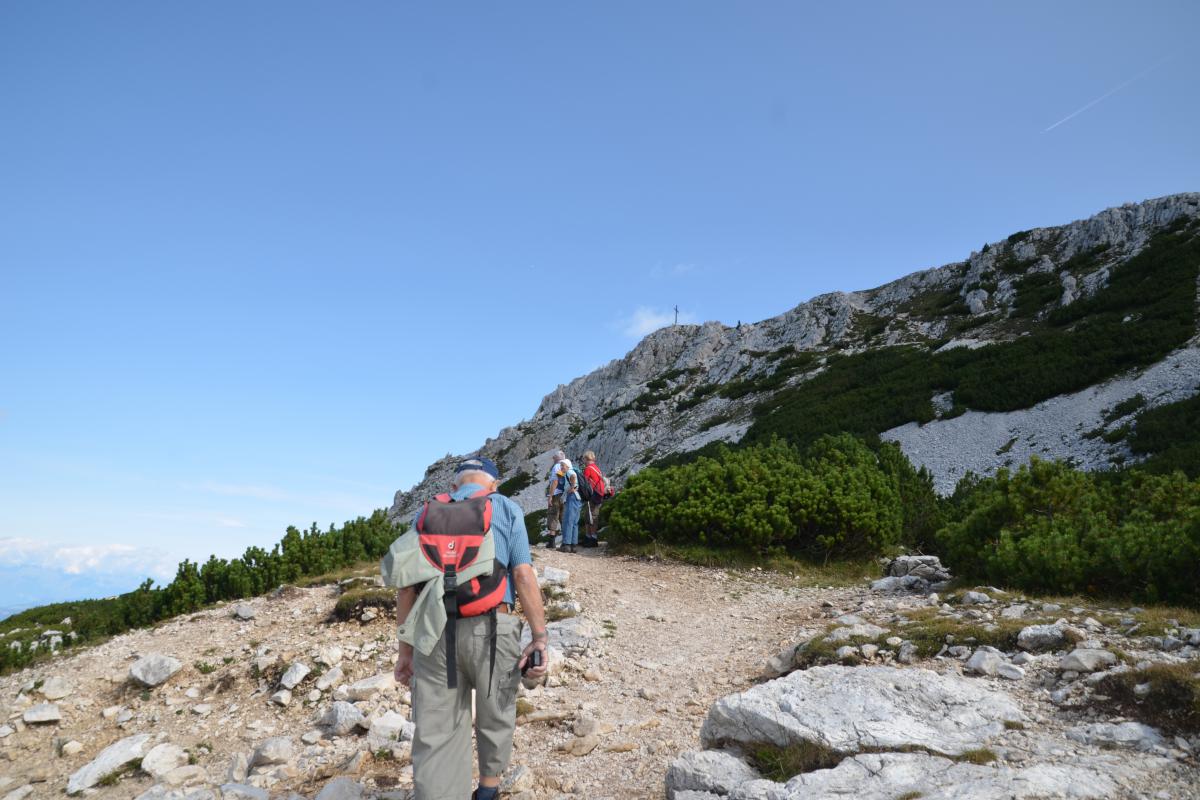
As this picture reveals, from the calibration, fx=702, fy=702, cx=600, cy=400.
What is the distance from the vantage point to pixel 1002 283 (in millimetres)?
47094

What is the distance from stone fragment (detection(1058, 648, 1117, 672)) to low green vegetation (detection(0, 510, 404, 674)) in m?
8.71

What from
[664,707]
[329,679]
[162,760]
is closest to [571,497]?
[329,679]

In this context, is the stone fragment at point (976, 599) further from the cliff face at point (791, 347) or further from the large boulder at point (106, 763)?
the cliff face at point (791, 347)

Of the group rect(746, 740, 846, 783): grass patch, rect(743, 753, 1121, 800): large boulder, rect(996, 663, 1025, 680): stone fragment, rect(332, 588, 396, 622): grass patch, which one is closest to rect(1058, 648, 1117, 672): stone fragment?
rect(996, 663, 1025, 680): stone fragment

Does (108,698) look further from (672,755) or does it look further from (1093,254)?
(1093,254)

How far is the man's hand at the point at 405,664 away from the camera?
12.6 ft

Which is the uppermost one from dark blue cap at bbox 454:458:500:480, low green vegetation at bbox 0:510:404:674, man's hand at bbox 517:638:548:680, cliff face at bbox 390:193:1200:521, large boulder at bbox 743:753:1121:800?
cliff face at bbox 390:193:1200:521

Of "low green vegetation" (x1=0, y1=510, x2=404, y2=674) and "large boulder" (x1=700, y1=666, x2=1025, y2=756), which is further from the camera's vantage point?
"low green vegetation" (x1=0, y1=510, x2=404, y2=674)

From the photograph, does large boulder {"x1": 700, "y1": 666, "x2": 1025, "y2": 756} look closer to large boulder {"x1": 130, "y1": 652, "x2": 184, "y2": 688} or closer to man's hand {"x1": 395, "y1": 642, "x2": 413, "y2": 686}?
man's hand {"x1": 395, "y1": 642, "x2": 413, "y2": 686}

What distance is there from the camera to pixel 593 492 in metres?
13.6

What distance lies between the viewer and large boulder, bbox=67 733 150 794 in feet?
17.1

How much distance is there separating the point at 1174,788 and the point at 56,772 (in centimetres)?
744

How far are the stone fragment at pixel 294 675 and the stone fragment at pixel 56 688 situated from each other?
223 cm

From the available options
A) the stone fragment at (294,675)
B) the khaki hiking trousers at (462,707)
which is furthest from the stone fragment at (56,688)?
the khaki hiking trousers at (462,707)
